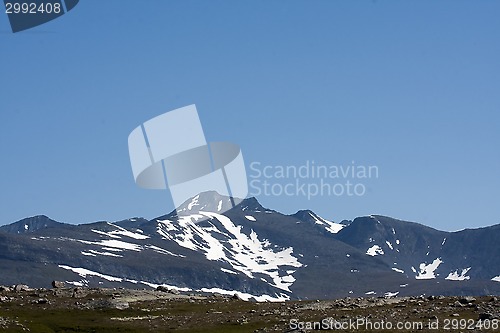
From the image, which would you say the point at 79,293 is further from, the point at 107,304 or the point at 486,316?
the point at 486,316

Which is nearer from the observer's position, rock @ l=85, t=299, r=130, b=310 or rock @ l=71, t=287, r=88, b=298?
rock @ l=85, t=299, r=130, b=310

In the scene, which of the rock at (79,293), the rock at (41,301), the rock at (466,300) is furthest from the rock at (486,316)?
the rock at (79,293)

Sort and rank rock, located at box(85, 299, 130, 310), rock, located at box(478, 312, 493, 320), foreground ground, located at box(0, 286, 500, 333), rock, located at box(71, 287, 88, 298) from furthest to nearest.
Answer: rock, located at box(71, 287, 88, 298), rock, located at box(85, 299, 130, 310), foreground ground, located at box(0, 286, 500, 333), rock, located at box(478, 312, 493, 320)

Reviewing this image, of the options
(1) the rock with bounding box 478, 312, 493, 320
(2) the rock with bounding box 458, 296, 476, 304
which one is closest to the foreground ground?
(1) the rock with bounding box 478, 312, 493, 320

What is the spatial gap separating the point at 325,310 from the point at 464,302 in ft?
57.3

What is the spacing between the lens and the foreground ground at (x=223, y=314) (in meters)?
79.6

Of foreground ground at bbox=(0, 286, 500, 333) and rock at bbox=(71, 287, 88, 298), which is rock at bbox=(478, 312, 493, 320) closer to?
foreground ground at bbox=(0, 286, 500, 333)

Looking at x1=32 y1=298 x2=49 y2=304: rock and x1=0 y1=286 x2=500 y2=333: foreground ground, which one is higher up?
x1=32 y1=298 x2=49 y2=304: rock

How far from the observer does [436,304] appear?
9438cm

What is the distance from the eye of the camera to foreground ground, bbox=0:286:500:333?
7956 centimetres

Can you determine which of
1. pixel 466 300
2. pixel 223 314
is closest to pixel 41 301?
pixel 223 314

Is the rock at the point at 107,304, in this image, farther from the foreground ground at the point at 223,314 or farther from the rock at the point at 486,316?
the rock at the point at 486,316

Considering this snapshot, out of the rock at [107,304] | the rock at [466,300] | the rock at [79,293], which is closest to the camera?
the rock at [466,300]

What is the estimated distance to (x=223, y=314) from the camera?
9850cm
